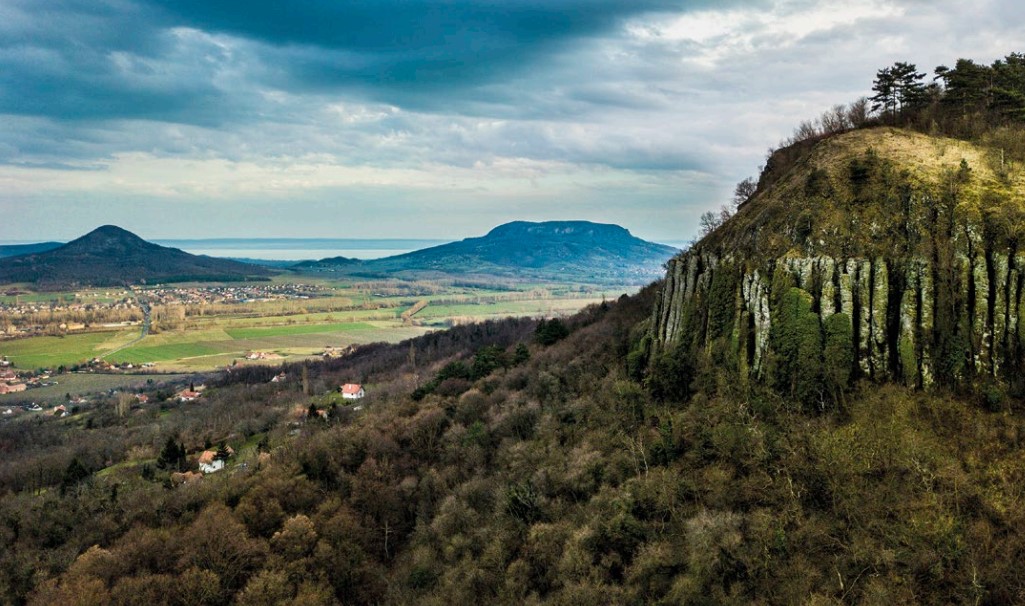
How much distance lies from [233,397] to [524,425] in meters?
77.9

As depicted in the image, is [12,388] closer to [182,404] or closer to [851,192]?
[182,404]

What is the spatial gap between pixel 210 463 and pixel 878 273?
75.7 metres

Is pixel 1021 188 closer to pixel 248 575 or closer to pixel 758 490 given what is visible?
pixel 758 490

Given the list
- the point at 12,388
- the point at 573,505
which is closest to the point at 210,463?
the point at 573,505

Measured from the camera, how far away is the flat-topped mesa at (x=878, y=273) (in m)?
32.0

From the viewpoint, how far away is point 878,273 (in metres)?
34.9

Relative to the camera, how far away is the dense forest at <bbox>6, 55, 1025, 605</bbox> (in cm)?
2794

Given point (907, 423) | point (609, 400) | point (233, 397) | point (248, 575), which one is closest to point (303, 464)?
point (248, 575)

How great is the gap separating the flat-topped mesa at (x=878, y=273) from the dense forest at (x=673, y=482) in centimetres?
22

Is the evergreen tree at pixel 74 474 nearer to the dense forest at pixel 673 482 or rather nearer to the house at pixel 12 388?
the dense forest at pixel 673 482

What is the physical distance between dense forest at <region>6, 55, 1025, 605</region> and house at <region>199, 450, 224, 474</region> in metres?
3.81

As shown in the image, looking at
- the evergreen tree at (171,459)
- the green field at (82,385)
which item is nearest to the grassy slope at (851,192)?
the evergreen tree at (171,459)

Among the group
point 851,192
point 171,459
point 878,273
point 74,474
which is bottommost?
point 74,474

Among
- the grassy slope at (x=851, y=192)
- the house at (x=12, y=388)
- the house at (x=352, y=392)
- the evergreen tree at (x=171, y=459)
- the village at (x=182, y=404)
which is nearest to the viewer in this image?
the grassy slope at (x=851, y=192)
